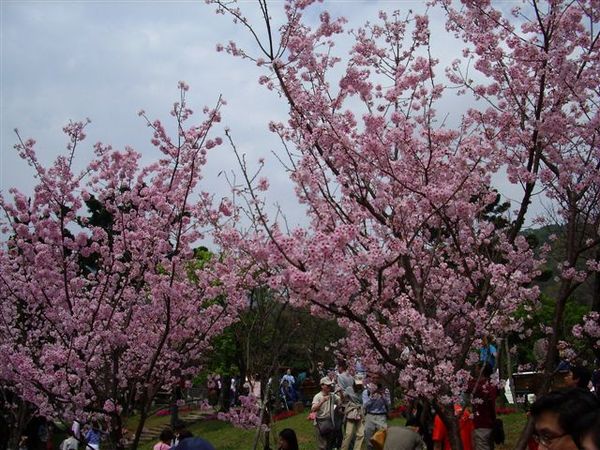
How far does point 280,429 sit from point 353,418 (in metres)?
5.76

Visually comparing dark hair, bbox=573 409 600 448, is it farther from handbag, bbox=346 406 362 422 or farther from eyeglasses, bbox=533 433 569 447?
handbag, bbox=346 406 362 422

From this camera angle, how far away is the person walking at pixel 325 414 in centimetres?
1002

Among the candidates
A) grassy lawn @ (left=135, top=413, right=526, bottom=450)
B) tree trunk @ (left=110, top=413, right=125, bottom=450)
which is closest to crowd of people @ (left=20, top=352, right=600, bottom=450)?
tree trunk @ (left=110, top=413, right=125, bottom=450)

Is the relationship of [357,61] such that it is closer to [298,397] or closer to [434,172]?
[434,172]

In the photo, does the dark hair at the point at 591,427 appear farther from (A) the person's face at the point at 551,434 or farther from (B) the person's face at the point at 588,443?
(A) the person's face at the point at 551,434

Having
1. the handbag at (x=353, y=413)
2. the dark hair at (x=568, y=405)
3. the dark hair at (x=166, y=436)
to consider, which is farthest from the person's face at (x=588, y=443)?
the handbag at (x=353, y=413)

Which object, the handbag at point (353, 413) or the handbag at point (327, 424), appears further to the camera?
the handbag at point (353, 413)

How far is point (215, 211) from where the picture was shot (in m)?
8.42

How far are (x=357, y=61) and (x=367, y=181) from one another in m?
1.25

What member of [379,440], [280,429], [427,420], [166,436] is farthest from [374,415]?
[280,429]

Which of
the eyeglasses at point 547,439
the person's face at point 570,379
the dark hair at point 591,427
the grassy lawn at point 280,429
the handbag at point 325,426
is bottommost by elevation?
the grassy lawn at point 280,429

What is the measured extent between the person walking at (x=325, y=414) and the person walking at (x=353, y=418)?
0.16 m

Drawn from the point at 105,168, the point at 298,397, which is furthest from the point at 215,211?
the point at 298,397

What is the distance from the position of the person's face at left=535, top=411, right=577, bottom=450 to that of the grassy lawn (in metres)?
7.48
